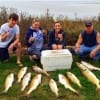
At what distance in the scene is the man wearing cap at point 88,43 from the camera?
28.2 feet

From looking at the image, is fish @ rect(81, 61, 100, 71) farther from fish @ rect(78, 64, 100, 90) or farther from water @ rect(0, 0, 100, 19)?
water @ rect(0, 0, 100, 19)

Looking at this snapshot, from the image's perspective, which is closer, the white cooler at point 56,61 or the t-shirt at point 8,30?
the white cooler at point 56,61

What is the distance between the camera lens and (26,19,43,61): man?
8586 millimetres

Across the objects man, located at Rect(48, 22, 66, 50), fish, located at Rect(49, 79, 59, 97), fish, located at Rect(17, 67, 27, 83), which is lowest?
fish, located at Rect(17, 67, 27, 83)

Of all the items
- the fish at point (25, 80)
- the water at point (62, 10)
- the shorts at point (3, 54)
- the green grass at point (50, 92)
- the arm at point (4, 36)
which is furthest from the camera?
the water at point (62, 10)

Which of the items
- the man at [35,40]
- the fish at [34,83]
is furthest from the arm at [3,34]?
the fish at [34,83]

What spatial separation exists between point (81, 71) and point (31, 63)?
4.38ft

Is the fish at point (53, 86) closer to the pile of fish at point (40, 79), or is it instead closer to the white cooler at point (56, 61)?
the pile of fish at point (40, 79)

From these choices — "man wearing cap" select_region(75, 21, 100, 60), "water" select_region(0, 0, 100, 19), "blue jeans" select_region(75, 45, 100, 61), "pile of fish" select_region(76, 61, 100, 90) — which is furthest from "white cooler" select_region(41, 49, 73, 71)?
"water" select_region(0, 0, 100, 19)

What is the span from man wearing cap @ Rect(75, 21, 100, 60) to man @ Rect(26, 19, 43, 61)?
83 centimetres

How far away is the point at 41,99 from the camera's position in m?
6.32

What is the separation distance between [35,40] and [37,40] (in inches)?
1.9

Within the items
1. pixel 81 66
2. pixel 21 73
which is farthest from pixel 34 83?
pixel 81 66

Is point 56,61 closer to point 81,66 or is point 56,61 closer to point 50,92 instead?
point 81,66
